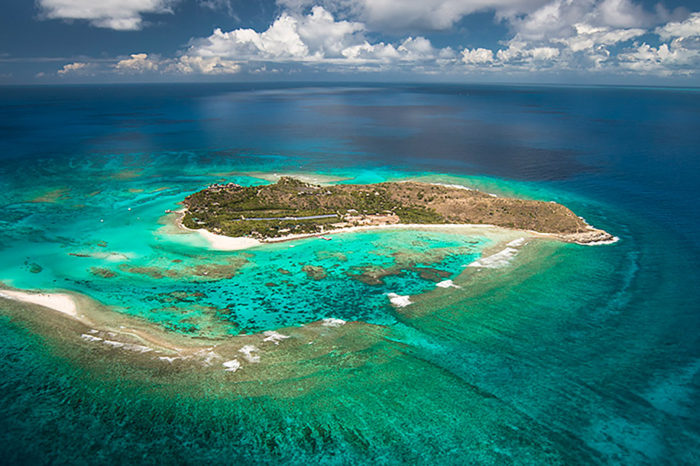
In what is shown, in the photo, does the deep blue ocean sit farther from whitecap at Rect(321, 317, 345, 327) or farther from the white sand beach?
the white sand beach

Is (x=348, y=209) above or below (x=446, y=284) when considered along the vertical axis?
above

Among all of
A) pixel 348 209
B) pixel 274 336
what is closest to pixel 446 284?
pixel 274 336

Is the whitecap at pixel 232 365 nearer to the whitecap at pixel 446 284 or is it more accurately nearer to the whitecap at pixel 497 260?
the whitecap at pixel 446 284

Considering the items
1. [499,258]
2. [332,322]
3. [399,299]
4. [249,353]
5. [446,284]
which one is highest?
[499,258]

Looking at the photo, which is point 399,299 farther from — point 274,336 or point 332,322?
point 274,336

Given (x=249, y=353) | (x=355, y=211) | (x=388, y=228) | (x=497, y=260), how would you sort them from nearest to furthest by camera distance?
(x=249, y=353) < (x=497, y=260) < (x=388, y=228) < (x=355, y=211)

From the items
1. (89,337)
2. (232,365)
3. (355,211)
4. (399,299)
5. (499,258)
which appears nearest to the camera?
(232,365)

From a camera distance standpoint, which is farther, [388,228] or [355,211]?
[355,211]

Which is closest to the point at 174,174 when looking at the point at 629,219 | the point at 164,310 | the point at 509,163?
the point at 164,310
